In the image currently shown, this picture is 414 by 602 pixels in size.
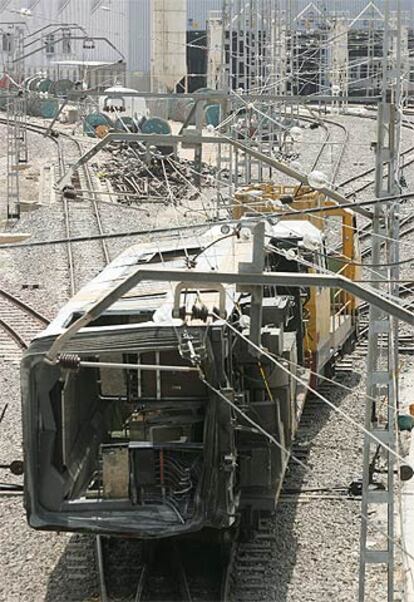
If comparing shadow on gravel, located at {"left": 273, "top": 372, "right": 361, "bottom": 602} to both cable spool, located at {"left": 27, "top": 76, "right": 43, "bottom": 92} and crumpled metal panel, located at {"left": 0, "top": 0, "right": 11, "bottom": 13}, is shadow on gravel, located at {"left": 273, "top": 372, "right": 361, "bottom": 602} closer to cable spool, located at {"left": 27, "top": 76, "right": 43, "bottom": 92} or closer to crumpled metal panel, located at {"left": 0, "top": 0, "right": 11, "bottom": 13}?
cable spool, located at {"left": 27, "top": 76, "right": 43, "bottom": 92}

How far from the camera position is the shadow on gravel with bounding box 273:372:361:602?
31.2ft

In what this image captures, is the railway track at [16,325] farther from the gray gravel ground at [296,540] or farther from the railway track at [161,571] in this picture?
the railway track at [161,571]

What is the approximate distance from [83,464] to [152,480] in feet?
3.33

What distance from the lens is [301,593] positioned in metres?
9.12

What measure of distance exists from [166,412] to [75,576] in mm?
1489

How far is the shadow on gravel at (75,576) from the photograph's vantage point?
919 cm

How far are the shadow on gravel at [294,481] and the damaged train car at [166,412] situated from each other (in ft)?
1.65

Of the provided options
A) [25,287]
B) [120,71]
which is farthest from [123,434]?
[120,71]

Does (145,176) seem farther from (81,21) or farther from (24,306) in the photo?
(81,21)

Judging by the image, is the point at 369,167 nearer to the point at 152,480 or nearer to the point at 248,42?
the point at 248,42

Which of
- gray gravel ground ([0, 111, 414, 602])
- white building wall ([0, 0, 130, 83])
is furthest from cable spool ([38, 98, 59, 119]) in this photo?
gray gravel ground ([0, 111, 414, 602])

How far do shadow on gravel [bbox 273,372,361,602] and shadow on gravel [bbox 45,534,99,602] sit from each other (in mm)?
1451

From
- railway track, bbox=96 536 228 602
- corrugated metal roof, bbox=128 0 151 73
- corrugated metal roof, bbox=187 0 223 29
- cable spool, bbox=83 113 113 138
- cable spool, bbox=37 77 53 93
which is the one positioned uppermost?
corrugated metal roof, bbox=187 0 223 29

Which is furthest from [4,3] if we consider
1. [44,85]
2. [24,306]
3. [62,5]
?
[24,306]
